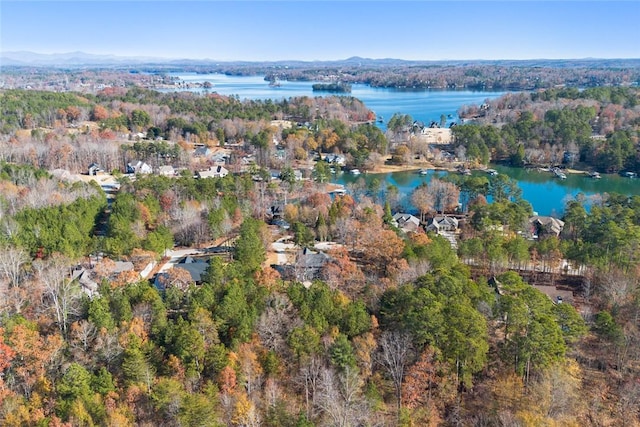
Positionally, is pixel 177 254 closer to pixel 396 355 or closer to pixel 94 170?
pixel 396 355

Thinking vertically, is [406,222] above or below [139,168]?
below

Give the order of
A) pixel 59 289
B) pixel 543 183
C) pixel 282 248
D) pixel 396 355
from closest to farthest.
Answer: pixel 396 355 → pixel 59 289 → pixel 282 248 → pixel 543 183

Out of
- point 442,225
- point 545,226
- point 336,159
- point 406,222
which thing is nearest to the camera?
point 545,226

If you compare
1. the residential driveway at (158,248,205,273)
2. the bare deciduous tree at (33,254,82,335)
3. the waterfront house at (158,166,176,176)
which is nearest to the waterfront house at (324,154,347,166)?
the waterfront house at (158,166,176,176)

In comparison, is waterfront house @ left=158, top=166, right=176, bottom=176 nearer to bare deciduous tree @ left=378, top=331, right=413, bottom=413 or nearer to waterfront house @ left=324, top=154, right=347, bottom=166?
waterfront house @ left=324, top=154, right=347, bottom=166

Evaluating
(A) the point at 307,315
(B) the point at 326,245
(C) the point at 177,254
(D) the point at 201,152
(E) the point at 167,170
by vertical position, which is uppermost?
(D) the point at 201,152

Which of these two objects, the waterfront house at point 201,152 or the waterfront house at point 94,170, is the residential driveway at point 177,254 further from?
the waterfront house at point 201,152

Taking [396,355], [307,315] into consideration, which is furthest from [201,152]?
[396,355]

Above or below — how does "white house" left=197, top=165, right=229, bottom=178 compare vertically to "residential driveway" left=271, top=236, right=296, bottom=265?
above

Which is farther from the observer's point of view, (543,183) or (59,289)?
(543,183)
